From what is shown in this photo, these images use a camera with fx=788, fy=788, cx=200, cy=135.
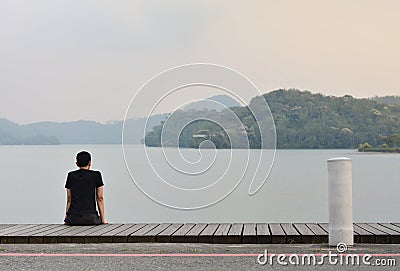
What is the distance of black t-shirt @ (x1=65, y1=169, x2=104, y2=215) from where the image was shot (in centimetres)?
986

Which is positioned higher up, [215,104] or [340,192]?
[215,104]

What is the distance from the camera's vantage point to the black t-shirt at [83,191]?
9.86m

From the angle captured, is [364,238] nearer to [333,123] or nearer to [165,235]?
[165,235]

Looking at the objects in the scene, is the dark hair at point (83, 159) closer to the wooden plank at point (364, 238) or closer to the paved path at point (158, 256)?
the paved path at point (158, 256)

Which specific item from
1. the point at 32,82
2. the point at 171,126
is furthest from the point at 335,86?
the point at 171,126

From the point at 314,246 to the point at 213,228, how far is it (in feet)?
4.81

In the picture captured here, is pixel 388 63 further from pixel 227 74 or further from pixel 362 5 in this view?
pixel 227 74

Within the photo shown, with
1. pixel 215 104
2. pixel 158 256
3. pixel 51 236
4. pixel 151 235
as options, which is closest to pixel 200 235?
pixel 151 235

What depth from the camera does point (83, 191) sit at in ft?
32.3

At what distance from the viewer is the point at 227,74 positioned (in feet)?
57.4

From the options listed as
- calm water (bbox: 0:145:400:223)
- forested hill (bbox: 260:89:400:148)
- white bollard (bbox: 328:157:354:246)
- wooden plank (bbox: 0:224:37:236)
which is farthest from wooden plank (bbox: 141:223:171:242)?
forested hill (bbox: 260:89:400:148)

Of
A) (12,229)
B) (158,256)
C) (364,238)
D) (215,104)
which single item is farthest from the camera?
(215,104)

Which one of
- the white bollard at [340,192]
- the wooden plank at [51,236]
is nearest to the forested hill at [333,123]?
the wooden plank at [51,236]

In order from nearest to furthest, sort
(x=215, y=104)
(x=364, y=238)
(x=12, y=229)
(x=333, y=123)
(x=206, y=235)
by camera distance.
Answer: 1. (x=364, y=238)
2. (x=206, y=235)
3. (x=12, y=229)
4. (x=215, y=104)
5. (x=333, y=123)
